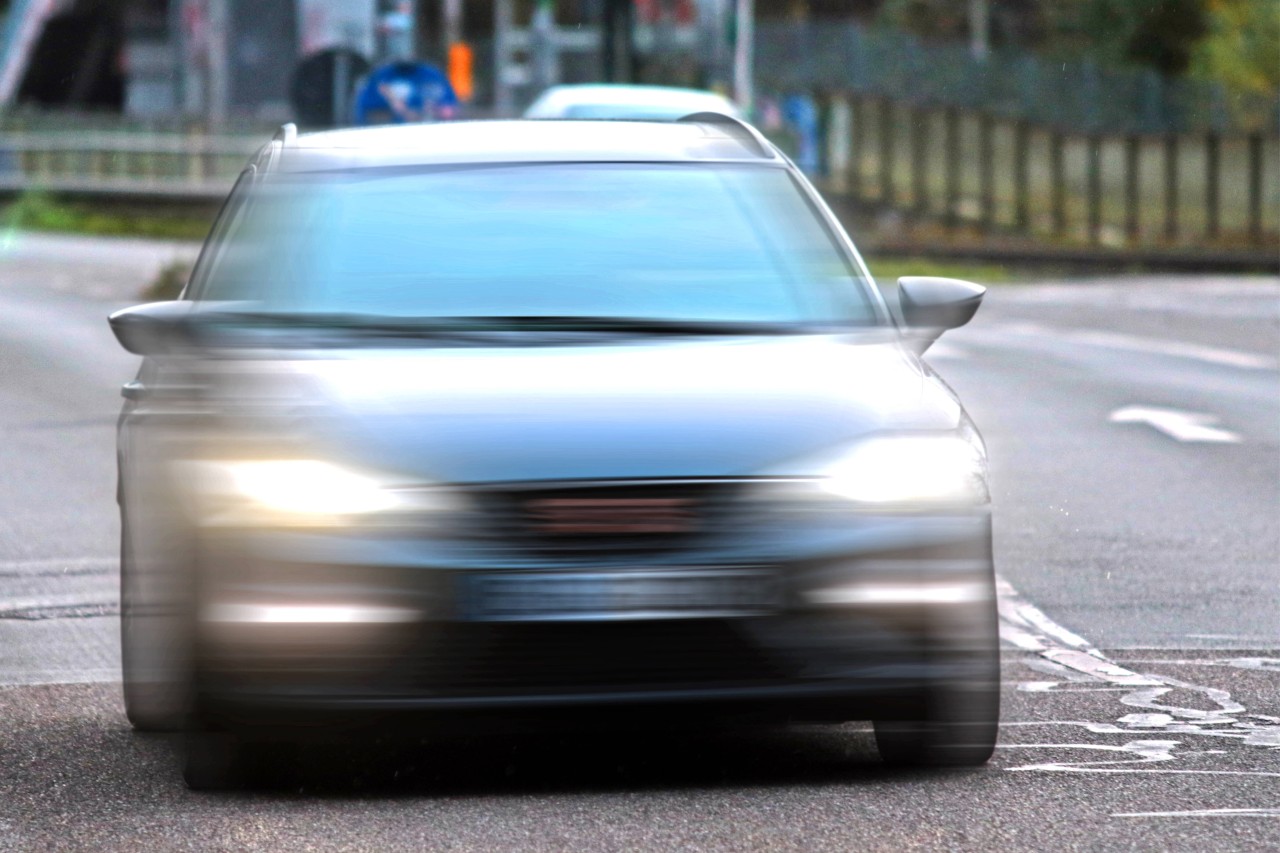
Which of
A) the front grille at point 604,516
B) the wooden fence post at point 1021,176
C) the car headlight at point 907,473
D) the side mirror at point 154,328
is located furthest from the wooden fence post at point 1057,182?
the front grille at point 604,516

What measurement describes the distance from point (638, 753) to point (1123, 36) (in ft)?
238

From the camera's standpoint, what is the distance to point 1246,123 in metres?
39.9

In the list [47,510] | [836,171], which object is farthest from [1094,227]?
[47,510]

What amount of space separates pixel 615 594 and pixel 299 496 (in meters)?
0.65

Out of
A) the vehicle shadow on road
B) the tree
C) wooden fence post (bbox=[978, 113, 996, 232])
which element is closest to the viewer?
the vehicle shadow on road

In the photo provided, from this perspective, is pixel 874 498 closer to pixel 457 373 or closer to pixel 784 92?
pixel 457 373

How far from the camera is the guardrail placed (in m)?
47.4

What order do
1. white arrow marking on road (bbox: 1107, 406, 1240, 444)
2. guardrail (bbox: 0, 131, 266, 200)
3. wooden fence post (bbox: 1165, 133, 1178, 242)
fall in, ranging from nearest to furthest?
white arrow marking on road (bbox: 1107, 406, 1240, 444) → wooden fence post (bbox: 1165, 133, 1178, 242) → guardrail (bbox: 0, 131, 266, 200)

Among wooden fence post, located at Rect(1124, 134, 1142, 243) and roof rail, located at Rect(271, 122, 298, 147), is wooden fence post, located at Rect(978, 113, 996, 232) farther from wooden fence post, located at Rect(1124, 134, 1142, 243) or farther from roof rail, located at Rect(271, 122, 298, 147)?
roof rail, located at Rect(271, 122, 298, 147)

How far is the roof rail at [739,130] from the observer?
731 cm

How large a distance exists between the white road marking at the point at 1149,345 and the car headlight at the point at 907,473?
44.2 feet

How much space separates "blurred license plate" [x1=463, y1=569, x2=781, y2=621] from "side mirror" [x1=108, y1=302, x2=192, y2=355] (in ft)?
3.89

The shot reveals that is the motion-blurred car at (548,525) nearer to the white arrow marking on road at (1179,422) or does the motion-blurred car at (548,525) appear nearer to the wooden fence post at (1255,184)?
the white arrow marking on road at (1179,422)

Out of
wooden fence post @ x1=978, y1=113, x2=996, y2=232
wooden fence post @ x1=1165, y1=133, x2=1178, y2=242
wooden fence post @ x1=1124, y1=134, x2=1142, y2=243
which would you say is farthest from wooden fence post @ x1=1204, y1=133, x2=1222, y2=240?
wooden fence post @ x1=978, y1=113, x2=996, y2=232
